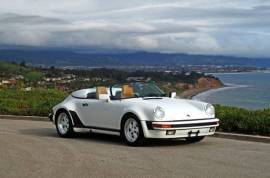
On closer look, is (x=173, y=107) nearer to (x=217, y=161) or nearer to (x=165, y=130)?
(x=165, y=130)

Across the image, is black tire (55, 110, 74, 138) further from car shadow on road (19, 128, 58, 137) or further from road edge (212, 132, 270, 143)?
road edge (212, 132, 270, 143)

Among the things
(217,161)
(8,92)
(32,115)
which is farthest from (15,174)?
(8,92)

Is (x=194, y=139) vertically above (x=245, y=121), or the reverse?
(x=245, y=121)

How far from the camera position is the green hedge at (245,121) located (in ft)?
47.1

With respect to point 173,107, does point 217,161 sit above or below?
below

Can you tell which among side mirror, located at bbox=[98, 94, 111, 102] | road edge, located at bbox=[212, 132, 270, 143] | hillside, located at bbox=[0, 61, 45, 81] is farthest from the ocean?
hillside, located at bbox=[0, 61, 45, 81]

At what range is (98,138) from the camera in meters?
14.8

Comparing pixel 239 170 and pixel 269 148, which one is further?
pixel 269 148

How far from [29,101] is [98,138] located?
34.0ft

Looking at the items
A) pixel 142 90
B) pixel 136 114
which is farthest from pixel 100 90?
pixel 136 114

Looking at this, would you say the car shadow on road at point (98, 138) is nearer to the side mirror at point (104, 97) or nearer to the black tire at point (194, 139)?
the black tire at point (194, 139)

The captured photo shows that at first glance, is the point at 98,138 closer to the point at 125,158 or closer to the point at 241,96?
the point at 125,158

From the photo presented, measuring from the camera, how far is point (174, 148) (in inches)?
495

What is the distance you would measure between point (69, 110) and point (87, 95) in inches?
→ 22.0
